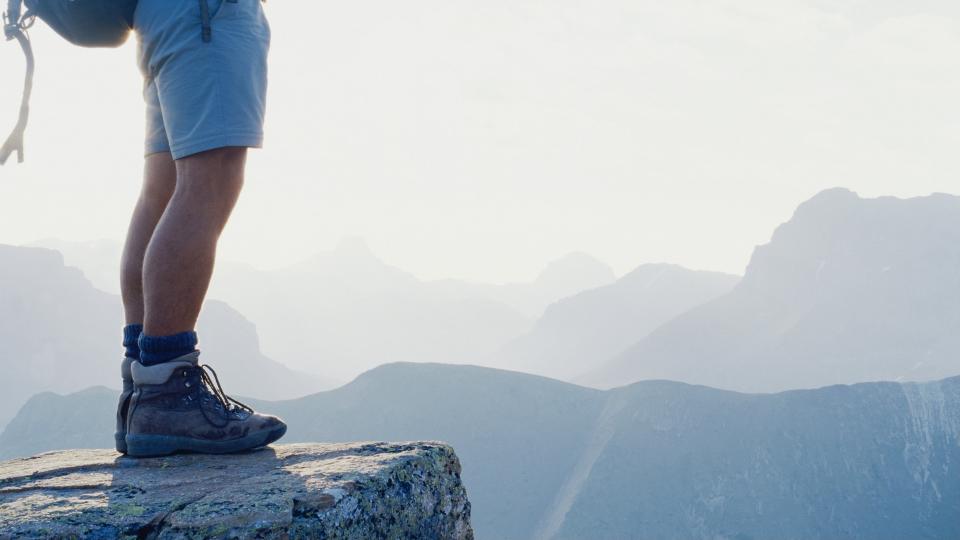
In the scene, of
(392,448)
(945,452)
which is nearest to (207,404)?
(392,448)

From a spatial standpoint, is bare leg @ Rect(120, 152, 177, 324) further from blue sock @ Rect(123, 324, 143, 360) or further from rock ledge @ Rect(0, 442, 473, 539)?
rock ledge @ Rect(0, 442, 473, 539)

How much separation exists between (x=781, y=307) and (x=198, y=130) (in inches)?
5815

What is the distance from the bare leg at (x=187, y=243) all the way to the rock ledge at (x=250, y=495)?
0.49 meters

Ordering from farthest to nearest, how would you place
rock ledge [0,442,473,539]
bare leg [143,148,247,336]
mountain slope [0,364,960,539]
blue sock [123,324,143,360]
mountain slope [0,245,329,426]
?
mountain slope [0,245,329,426], mountain slope [0,364,960,539], blue sock [123,324,143,360], bare leg [143,148,247,336], rock ledge [0,442,473,539]

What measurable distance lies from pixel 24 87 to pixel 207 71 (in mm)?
1104

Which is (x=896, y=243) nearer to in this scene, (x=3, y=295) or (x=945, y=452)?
(x=945, y=452)

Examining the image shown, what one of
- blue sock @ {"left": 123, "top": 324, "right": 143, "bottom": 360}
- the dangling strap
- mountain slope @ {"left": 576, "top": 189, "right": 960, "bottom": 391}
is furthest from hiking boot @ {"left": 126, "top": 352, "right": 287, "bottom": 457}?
mountain slope @ {"left": 576, "top": 189, "right": 960, "bottom": 391}

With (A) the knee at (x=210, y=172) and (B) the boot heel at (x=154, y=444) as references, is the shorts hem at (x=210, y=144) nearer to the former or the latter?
(A) the knee at (x=210, y=172)

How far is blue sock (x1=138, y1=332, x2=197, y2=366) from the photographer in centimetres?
267

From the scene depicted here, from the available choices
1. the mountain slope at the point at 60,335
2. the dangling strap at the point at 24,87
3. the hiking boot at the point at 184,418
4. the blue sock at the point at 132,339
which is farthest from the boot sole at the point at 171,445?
the mountain slope at the point at 60,335

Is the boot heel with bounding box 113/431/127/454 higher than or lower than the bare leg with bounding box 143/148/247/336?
lower

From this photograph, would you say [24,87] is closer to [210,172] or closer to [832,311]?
[210,172]

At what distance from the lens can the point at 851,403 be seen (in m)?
68.0

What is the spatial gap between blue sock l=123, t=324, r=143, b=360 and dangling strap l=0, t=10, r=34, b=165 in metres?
0.86
